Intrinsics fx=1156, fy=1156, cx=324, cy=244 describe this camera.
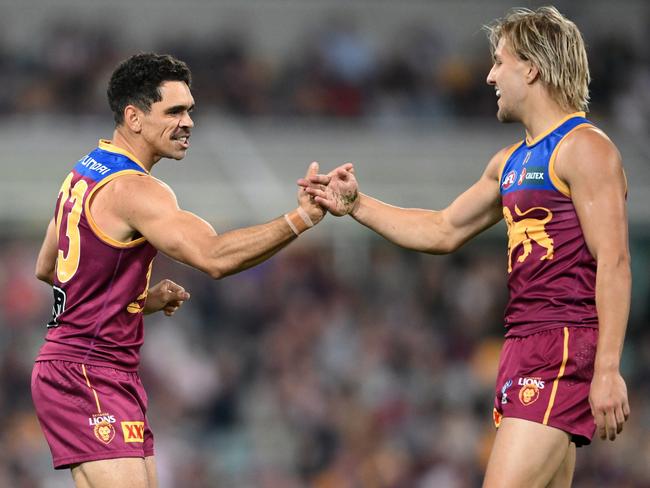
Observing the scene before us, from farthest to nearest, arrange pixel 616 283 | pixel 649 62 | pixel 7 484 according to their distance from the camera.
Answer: pixel 649 62 → pixel 7 484 → pixel 616 283

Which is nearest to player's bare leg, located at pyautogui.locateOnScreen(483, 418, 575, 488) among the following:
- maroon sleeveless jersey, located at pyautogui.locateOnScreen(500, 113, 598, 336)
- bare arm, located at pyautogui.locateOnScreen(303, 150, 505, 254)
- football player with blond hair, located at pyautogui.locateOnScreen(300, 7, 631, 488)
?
football player with blond hair, located at pyautogui.locateOnScreen(300, 7, 631, 488)

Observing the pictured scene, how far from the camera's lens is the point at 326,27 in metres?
→ 20.0

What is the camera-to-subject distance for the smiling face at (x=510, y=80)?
550 cm

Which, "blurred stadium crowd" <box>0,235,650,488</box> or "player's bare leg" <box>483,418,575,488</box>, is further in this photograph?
"blurred stadium crowd" <box>0,235,650,488</box>

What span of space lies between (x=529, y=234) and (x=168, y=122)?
6.31 feet

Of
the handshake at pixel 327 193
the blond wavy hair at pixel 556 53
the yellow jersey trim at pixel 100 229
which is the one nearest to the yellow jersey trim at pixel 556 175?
the blond wavy hair at pixel 556 53

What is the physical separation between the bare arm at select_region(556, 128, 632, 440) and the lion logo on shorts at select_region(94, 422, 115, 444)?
224 cm

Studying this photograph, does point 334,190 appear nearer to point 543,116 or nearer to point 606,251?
point 543,116

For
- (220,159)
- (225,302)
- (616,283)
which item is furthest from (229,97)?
(616,283)

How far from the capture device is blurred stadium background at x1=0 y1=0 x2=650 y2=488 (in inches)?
484

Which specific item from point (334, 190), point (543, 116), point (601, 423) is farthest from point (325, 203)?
point (601, 423)

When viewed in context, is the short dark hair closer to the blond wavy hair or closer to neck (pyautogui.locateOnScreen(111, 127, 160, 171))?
neck (pyautogui.locateOnScreen(111, 127, 160, 171))

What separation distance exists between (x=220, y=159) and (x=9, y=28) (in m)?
6.49

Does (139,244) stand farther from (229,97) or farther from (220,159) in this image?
(229,97)
